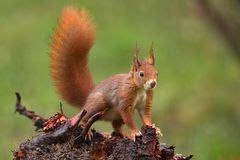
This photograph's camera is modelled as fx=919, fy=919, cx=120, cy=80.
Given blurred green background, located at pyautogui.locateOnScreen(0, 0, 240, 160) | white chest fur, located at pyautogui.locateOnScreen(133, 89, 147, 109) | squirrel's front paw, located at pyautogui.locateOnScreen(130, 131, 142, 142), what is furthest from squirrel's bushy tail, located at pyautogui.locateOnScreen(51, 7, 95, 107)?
blurred green background, located at pyautogui.locateOnScreen(0, 0, 240, 160)

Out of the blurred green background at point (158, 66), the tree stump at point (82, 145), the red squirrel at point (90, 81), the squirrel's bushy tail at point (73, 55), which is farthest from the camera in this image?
the blurred green background at point (158, 66)

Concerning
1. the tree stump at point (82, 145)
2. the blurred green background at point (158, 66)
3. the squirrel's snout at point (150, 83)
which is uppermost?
the blurred green background at point (158, 66)

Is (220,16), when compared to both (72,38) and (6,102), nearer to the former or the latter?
(6,102)

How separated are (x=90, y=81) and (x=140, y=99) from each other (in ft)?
2.28

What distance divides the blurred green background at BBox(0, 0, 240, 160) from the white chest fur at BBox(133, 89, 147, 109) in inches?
115

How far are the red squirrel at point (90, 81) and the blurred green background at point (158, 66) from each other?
2.48 m

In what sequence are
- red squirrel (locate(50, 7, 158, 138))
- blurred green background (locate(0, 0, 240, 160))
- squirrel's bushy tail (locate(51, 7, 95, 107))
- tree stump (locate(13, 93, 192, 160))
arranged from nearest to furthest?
1. tree stump (locate(13, 93, 192, 160))
2. red squirrel (locate(50, 7, 158, 138))
3. squirrel's bushy tail (locate(51, 7, 95, 107))
4. blurred green background (locate(0, 0, 240, 160))

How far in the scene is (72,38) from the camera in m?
4.24

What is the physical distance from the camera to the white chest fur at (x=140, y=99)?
382cm

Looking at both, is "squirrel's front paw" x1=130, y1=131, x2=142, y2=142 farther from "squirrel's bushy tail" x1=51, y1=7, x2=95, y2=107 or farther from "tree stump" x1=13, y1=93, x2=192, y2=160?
"squirrel's bushy tail" x1=51, y1=7, x2=95, y2=107

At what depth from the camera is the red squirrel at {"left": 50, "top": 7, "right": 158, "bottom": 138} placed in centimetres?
379

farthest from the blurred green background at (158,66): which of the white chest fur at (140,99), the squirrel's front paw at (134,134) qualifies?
the squirrel's front paw at (134,134)

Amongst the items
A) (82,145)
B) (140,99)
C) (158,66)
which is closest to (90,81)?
(140,99)

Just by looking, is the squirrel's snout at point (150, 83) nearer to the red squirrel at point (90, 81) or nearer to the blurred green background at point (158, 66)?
the red squirrel at point (90, 81)
